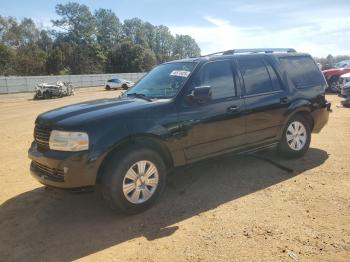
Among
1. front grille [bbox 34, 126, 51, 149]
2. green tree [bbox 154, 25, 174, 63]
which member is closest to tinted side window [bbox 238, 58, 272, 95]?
front grille [bbox 34, 126, 51, 149]

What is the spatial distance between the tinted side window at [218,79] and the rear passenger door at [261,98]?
26cm

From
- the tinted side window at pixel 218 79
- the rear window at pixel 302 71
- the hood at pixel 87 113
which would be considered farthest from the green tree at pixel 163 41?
the hood at pixel 87 113

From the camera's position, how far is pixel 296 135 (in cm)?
636

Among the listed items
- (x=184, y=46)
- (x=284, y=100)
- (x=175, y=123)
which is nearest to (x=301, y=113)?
(x=284, y=100)

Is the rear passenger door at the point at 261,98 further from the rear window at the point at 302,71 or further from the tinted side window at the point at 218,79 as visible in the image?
the rear window at the point at 302,71

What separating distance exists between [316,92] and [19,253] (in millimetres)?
5345

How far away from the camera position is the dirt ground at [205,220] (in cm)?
361

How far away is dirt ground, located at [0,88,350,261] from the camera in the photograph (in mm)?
Answer: 3607

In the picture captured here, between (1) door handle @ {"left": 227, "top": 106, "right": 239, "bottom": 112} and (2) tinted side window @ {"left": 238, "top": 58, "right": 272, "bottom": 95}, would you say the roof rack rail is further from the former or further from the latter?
(1) door handle @ {"left": 227, "top": 106, "right": 239, "bottom": 112}

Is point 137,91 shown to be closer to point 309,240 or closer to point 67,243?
point 67,243

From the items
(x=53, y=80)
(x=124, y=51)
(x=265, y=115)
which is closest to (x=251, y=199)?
(x=265, y=115)

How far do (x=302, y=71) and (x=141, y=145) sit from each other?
11.7 feet

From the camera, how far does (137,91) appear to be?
18.2 feet

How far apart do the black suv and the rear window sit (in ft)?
0.07
